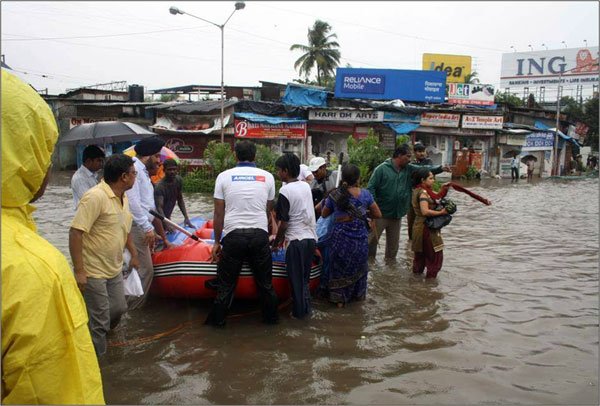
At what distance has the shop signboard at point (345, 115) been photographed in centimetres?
2434

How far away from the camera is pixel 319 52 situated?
36.5 metres

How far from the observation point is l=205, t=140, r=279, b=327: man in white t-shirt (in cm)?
430

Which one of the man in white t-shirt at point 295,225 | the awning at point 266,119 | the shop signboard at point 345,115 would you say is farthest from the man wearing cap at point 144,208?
the shop signboard at point 345,115

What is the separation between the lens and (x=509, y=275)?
22.4 feet

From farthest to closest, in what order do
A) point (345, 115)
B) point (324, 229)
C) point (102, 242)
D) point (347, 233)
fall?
point (345, 115) < point (324, 229) < point (347, 233) < point (102, 242)

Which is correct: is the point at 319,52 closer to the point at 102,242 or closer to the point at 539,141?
the point at 539,141

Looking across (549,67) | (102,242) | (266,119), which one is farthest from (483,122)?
(102,242)

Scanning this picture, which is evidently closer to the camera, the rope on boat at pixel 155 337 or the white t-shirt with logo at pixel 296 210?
the rope on boat at pixel 155 337

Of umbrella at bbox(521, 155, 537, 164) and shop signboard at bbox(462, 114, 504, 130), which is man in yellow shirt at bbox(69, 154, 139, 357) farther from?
umbrella at bbox(521, 155, 537, 164)

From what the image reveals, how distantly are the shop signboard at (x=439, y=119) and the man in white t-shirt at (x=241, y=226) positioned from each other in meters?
22.9

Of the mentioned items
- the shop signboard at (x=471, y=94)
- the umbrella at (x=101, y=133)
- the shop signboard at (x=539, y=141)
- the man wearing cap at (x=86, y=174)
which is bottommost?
the man wearing cap at (x=86, y=174)

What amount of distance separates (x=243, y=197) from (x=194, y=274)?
1082mm

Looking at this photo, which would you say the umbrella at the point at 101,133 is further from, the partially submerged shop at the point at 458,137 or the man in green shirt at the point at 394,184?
the partially submerged shop at the point at 458,137


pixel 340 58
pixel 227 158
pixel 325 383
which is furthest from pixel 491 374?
pixel 340 58
